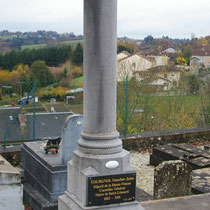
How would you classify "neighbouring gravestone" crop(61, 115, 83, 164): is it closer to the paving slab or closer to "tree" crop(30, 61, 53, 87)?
the paving slab

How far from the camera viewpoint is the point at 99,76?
483 centimetres

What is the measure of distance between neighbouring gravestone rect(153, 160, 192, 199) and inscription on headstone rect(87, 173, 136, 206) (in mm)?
1885

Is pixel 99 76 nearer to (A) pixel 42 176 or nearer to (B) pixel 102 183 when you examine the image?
(B) pixel 102 183

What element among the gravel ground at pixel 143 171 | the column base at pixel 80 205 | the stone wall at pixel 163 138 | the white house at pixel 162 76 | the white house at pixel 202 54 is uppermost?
the white house at pixel 202 54

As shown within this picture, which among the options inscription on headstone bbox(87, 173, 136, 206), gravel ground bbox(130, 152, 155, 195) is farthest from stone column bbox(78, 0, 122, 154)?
gravel ground bbox(130, 152, 155, 195)

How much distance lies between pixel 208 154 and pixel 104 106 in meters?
5.50

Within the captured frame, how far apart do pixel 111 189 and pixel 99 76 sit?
1554mm

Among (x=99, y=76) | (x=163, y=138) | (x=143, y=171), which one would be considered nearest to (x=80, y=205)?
(x=99, y=76)

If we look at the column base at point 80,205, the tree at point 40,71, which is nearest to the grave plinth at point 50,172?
the column base at point 80,205

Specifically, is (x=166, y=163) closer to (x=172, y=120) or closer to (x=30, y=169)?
(x=30, y=169)

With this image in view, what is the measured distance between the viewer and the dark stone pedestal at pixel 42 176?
7090 millimetres

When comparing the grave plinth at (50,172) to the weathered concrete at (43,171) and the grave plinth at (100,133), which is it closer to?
the weathered concrete at (43,171)

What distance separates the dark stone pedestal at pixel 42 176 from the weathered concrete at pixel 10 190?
1.44ft

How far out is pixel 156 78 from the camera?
67.8 feet
